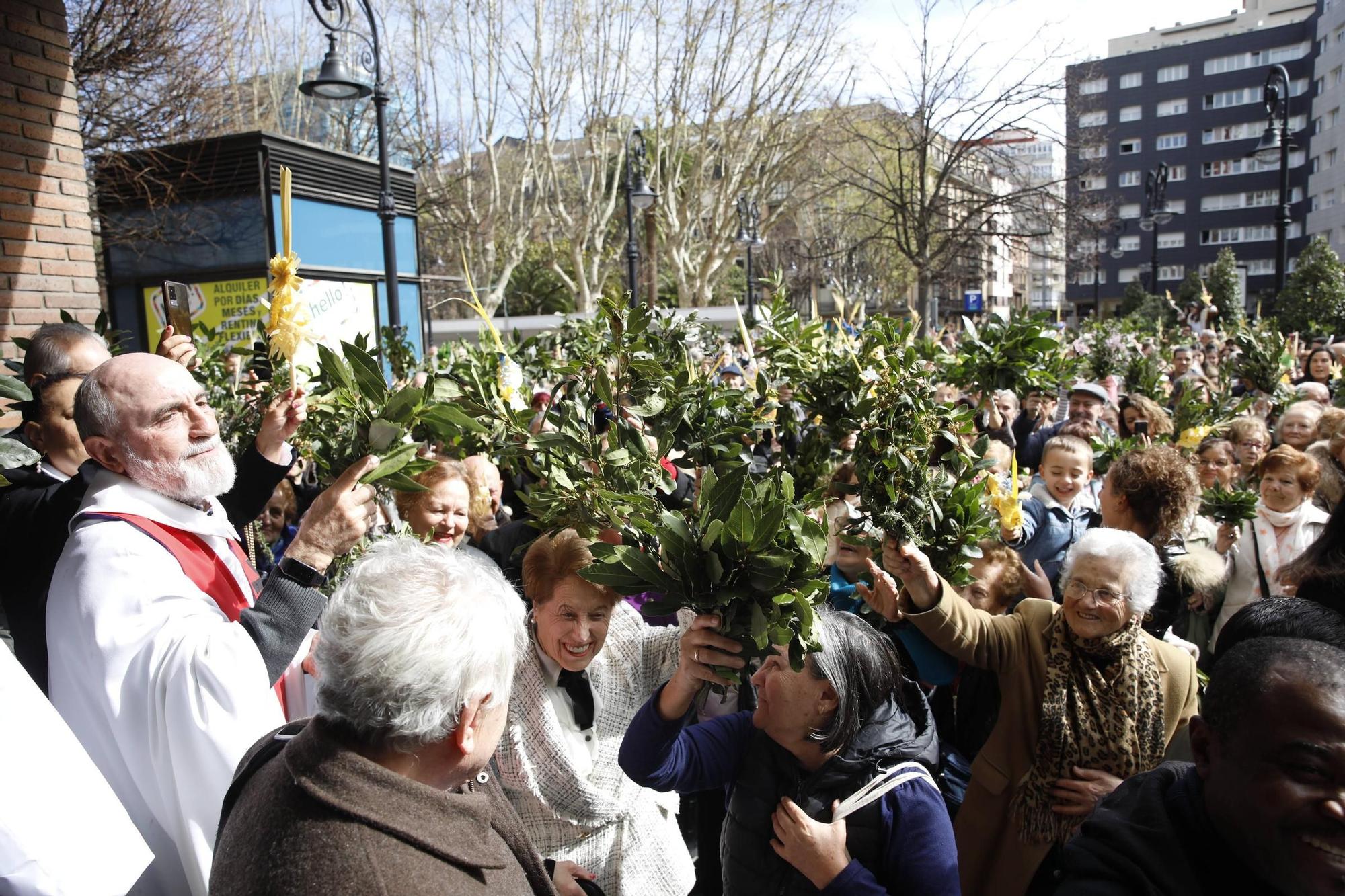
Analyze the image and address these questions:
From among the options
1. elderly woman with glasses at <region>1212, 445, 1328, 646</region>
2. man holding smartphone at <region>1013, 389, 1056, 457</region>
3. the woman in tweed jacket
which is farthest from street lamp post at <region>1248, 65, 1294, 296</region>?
the woman in tweed jacket

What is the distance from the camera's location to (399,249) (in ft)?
45.4

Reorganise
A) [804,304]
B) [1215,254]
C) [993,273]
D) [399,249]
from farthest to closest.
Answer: [1215,254] < [804,304] < [993,273] < [399,249]

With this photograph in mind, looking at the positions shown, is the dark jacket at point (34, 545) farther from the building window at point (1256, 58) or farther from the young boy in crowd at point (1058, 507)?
the building window at point (1256, 58)

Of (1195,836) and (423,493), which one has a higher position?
(423,493)

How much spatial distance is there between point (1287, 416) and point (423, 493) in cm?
516

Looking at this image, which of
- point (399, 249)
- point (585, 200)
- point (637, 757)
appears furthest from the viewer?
point (585, 200)

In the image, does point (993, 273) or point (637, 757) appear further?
point (993, 273)

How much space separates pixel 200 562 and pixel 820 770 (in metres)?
1.65

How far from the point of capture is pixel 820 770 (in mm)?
2111

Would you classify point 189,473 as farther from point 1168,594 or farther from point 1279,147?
point 1279,147

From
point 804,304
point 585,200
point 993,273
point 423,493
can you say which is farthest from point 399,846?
point 804,304

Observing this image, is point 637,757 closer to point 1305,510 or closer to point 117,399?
point 117,399

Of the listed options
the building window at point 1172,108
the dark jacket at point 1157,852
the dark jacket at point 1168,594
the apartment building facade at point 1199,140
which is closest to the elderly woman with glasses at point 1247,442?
the dark jacket at point 1168,594

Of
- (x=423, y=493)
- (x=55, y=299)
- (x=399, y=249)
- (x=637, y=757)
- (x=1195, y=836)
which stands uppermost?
(x=399, y=249)
